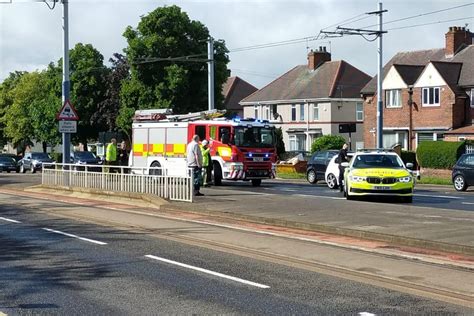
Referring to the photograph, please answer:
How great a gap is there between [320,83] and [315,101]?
99.7 inches

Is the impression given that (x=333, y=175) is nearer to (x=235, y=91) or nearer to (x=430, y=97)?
(x=430, y=97)

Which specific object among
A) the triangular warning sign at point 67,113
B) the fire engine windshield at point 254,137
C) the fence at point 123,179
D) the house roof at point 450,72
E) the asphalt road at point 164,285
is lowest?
the asphalt road at point 164,285

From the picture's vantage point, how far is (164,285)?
357 inches

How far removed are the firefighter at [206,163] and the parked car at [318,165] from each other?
7984 millimetres

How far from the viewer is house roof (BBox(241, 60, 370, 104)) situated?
65750 millimetres

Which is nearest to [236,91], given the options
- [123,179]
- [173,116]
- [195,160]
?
[173,116]

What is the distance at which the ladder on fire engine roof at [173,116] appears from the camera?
29953 millimetres

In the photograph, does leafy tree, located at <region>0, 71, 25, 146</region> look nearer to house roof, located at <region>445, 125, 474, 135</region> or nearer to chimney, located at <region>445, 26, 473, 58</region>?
chimney, located at <region>445, 26, 473, 58</region>

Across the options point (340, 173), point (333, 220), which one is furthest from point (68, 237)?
point (340, 173)

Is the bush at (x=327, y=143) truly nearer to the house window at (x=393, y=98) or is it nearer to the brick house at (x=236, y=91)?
Result: the house window at (x=393, y=98)

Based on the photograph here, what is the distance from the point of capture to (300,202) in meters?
19.6

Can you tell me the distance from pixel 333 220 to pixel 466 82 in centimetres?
3722

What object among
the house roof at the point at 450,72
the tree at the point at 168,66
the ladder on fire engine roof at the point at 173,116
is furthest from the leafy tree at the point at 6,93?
the ladder on fire engine roof at the point at 173,116

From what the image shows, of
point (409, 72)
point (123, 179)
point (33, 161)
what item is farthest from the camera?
point (33, 161)
